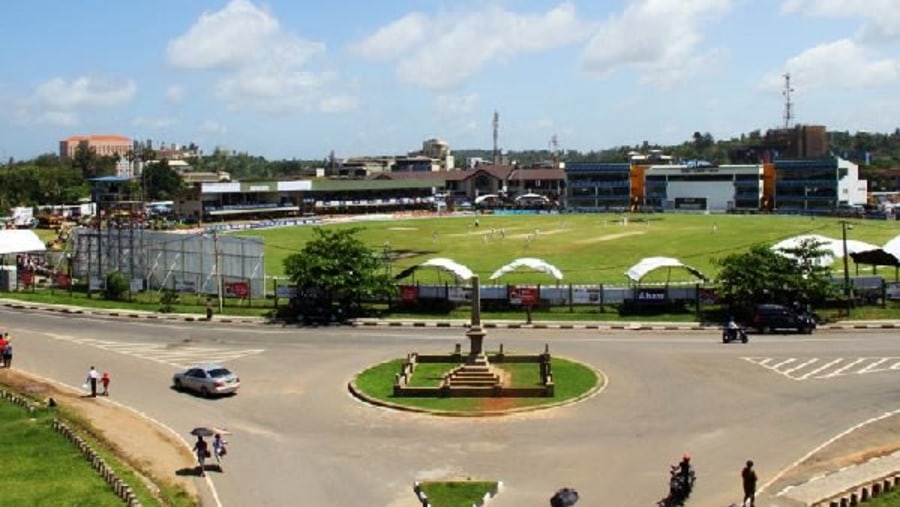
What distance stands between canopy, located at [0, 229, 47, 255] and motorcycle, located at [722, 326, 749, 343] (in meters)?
55.7

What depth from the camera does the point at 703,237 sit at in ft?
339

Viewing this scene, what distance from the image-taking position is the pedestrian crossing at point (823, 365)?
38938mm

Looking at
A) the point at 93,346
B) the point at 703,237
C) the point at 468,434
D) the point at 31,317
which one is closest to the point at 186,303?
the point at 31,317

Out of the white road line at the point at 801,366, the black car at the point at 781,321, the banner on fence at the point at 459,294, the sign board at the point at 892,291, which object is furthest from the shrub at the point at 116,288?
the sign board at the point at 892,291

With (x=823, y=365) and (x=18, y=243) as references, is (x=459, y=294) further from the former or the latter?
(x=18, y=243)

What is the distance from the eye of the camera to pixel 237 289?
62656 millimetres

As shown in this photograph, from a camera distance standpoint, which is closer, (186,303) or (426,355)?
(426,355)

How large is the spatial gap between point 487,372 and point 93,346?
897 inches

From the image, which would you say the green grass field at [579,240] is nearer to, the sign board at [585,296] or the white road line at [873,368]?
the sign board at [585,296]

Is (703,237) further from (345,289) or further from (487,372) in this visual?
(487,372)

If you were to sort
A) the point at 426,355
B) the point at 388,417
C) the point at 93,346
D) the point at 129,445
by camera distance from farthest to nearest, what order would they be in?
the point at 93,346 → the point at 426,355 → the point at 388,417 → the point at 129,445

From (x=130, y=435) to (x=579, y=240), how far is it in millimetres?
75383

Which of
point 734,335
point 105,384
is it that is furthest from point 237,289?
point 734,335

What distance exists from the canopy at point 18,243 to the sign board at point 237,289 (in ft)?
74.7
